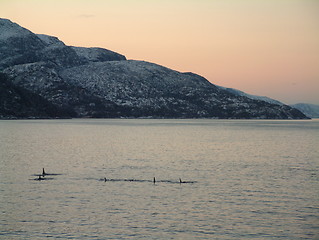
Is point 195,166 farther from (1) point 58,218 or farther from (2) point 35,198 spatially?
(1) point 58,218

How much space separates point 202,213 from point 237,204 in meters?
6.81

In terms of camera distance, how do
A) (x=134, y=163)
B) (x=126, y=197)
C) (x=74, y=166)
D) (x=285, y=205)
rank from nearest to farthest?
(x=285, y=205), (x=126, y=197), (x=74, y=166), (x=134, y=163)

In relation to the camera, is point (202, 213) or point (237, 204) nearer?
point (202, 213)

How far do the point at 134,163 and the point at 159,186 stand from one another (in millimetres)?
36438

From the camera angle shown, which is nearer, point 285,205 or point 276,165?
point 285,205

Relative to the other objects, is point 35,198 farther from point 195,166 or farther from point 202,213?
point 195,166

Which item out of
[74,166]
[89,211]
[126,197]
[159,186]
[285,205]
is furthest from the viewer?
[74,166]

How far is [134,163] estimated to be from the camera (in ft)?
348

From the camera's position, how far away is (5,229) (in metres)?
44.1

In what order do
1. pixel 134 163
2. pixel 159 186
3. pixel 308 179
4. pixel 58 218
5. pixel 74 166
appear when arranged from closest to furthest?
1. pixel 58 218
2. pixel 159 186
3. pixel 308 179
4. pixel 74 166
5. pixel 134 163

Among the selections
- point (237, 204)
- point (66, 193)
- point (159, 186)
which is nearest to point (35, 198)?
point (66, 193)

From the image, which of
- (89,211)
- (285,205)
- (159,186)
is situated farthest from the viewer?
(159,186)

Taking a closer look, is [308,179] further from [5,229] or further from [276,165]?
[5,229]

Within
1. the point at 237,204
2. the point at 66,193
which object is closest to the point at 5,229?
the point at 66,193
